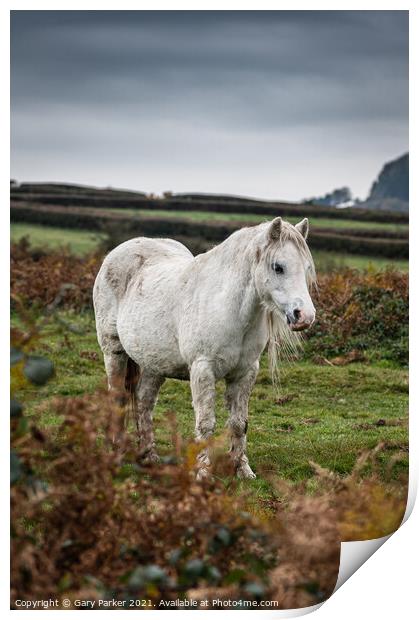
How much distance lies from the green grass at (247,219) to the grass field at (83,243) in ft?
2.45

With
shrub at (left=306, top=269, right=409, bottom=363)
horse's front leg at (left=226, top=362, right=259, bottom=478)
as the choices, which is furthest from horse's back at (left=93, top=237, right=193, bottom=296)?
shrub at (left=306, top=269, right=409, bottom=363)

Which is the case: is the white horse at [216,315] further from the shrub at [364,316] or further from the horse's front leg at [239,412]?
the shrub at [364,316]

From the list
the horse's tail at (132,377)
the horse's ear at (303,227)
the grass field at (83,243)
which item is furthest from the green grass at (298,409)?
the horse's ear at (303,227)

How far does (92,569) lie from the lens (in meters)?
3.88

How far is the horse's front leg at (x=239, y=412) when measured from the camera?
253 inches

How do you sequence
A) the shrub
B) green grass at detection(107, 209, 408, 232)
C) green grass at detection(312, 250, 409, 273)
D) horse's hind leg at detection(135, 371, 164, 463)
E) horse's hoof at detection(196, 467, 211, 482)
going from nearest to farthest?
horse's hoof at detection(196, 467, 211, 482) < horse's hind leg at detection(135, 371, 164, 463) < green grass at detection(107, 209, 408, 232) < the shrub < green grass at detection(312, 250, 409, 273)

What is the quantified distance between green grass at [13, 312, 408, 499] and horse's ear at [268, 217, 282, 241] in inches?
75.5

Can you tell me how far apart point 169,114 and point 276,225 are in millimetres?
1644

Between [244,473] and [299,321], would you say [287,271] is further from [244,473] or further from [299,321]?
[244,473]

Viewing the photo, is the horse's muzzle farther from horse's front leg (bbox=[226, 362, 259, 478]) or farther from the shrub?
the shrub

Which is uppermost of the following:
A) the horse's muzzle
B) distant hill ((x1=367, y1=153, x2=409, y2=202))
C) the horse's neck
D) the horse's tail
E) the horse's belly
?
distant hill ((x1=367, y1=153, x2=409, y2=202))

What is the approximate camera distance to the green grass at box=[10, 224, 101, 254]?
1279 centimetres

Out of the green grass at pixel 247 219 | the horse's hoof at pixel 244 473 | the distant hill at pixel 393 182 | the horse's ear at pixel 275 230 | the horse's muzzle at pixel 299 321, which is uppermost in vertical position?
the distant hill at pixel 393 182
